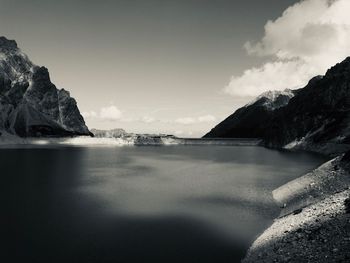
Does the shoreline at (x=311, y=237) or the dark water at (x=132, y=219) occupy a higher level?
the shoreline at (x=311, y=237)

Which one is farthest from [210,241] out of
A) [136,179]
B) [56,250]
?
[136,179]

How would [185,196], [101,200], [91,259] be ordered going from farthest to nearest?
[185,196] → [101,200] → [91,259]

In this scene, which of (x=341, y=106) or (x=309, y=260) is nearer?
(x=309, y=260)

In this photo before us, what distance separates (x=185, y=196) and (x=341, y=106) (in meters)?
154

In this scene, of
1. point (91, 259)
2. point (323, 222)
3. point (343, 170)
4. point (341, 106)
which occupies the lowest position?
point (91, 259)

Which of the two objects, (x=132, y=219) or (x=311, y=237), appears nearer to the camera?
(x=311, y=237)

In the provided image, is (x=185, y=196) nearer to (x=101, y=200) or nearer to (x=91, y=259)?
(x=101, y=200)

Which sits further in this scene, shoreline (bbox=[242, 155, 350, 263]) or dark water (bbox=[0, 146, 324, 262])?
dark water (bbox=[0, 146, 324, 262])

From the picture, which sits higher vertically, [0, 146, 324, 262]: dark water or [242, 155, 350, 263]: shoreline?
[242, 155, 350, 263]: shoreline

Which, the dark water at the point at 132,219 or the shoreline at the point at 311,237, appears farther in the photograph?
the dark water at the point at 132,219

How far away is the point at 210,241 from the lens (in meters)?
31.3

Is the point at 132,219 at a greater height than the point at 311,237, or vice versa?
the point at 311,237

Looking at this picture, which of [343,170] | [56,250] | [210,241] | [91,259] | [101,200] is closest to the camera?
[91,259]

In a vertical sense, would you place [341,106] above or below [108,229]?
above
